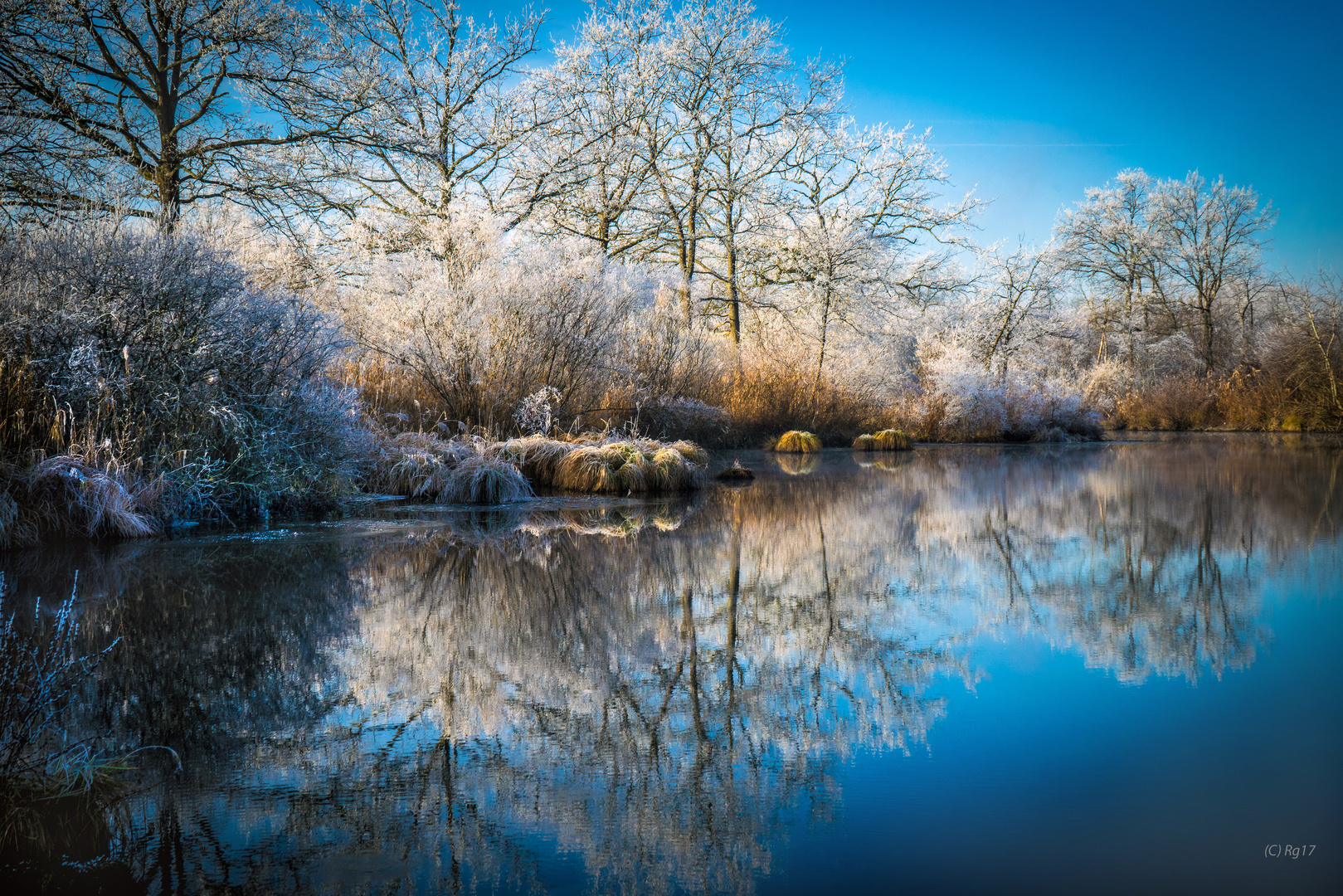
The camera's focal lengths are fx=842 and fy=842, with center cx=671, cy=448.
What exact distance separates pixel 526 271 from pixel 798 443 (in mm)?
7778

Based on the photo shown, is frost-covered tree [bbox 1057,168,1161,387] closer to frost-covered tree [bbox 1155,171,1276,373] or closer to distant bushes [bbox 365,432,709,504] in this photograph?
frost-covered tree [bbox 1155,171,1276,373]

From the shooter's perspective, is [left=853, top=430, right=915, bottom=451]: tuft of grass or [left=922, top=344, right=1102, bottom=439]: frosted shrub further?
[left=922, top=344, right=1102, bottom=439]: frosted shrub

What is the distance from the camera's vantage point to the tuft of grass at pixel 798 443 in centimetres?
1719

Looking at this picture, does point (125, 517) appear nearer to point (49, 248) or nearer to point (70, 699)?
point (49, 248)

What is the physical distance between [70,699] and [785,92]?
20.2 m

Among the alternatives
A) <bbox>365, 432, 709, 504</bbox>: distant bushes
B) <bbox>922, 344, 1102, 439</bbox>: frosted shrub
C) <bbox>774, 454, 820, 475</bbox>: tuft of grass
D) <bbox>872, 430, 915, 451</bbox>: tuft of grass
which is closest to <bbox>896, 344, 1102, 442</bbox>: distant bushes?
<bbox>922, 344, 1102, 439</bbox>: frosted shrub

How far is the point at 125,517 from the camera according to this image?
19.0ft

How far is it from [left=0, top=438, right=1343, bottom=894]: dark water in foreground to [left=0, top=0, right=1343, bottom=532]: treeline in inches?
74.3

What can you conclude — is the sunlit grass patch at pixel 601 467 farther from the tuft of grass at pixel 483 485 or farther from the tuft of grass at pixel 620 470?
the tuft of grass at pixel 483 485

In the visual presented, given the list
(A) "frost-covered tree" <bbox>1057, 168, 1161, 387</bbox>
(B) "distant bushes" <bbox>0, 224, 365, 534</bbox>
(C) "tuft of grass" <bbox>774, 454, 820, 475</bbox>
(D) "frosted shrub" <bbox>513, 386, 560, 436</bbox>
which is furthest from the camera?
(A) "frost-covered tree" <bbox>1057, 168, 1161, 387</bbox>

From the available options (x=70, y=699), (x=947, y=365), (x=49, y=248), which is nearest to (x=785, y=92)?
(x=947, y=365)

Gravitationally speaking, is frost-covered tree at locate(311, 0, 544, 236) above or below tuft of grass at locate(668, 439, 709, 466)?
above

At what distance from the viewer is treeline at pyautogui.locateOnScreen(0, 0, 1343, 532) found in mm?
6555

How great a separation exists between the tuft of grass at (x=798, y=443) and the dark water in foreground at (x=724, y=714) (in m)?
11.5
